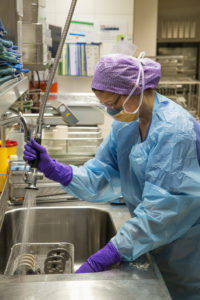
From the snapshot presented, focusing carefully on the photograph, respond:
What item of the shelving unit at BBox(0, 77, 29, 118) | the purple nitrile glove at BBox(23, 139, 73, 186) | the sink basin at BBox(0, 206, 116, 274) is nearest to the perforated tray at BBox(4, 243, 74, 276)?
the sink basin at BBox(0, 206, 116, 274)

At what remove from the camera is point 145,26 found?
4.46 metres

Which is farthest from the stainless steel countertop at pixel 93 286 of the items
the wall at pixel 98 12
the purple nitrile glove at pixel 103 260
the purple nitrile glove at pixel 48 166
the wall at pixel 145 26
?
the wall at pixel 145 26

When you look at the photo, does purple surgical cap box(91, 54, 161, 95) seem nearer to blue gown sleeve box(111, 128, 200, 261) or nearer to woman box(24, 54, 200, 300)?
woman box(24, 54, 200, 300)

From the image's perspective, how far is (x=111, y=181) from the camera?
1.56m

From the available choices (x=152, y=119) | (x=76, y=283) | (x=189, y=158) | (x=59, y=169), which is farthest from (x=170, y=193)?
(x=59, y=169)

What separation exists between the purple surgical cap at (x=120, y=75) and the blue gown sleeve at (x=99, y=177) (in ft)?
0.83

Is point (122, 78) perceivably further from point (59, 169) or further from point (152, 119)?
point (59, 169)

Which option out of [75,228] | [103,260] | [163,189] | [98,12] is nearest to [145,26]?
[98,12]

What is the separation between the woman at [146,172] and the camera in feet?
3.76

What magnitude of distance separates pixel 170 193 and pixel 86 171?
468 mm

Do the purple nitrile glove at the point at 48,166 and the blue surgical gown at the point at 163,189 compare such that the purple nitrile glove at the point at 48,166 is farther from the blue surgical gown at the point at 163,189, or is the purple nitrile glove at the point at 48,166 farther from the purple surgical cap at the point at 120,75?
the purple surgical cap at the point at 120,75

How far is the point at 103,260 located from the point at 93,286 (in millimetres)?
109

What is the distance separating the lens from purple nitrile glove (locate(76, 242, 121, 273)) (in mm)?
1147

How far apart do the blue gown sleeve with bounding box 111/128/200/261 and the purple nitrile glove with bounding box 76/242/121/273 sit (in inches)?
0.7
